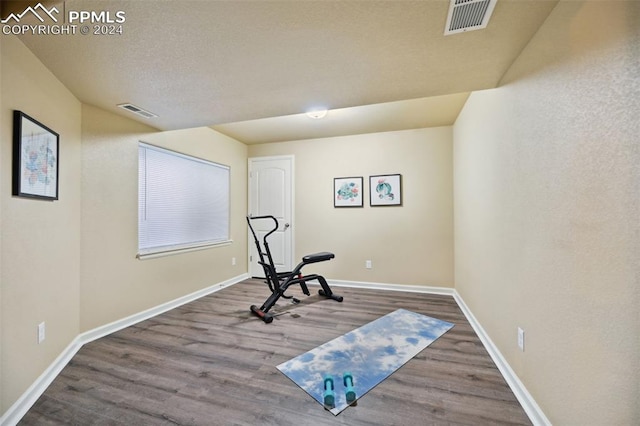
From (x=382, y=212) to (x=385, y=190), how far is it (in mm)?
351

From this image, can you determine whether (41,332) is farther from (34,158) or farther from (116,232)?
(34,158)

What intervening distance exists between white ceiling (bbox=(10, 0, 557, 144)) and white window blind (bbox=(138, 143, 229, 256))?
31.0 inches

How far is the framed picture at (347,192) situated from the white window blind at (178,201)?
→ 1838 millimetres

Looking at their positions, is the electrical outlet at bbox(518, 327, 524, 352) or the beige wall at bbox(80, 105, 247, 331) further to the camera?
the beige wall at bbox(80, 105, 247, 331)

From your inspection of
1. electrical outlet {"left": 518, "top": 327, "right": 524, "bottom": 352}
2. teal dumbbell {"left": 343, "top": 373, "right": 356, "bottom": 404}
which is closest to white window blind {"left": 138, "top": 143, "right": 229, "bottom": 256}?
teal dumbbell {"left": 343, "top": 373, "right": 356, "bottom": 404}

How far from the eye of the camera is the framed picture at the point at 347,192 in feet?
14.0

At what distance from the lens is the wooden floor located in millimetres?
1532

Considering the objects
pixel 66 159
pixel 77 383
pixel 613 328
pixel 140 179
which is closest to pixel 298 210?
pixel 140 179

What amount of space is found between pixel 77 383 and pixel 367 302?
2.88 metres

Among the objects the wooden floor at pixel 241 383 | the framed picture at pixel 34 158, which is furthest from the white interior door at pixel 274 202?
the framed picture at pixel 34 158

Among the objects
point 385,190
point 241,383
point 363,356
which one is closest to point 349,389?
point 363,356

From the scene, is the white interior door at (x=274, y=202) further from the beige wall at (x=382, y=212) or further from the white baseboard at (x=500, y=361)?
the white baseboard at (x=500, y=361)

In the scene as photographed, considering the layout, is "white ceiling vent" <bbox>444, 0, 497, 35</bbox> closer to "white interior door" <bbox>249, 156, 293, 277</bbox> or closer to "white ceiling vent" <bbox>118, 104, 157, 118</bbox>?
"white ceiling vent" <bbox>118, 104, 157, 118</bbox>

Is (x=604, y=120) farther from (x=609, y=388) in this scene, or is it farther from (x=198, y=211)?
(x=198, y=211)
